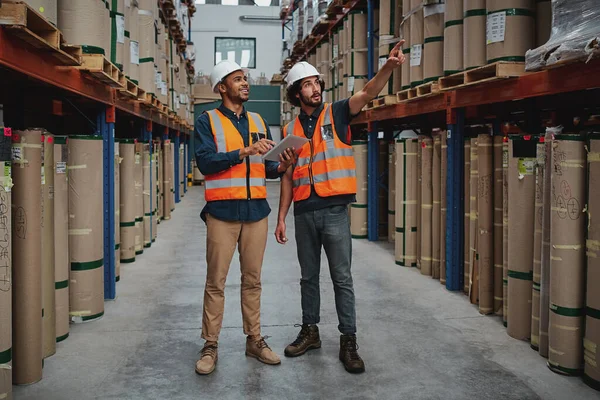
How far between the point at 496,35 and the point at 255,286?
2.78 meters

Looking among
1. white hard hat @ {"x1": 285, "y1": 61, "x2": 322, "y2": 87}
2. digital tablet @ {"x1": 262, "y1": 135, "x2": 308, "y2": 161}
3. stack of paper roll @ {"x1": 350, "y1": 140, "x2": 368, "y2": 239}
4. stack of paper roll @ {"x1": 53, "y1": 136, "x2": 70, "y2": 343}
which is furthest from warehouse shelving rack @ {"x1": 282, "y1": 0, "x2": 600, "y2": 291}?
stack of paper roll @ {"x1": 53, "y1": 136, "x2": 70, "y2": 343}

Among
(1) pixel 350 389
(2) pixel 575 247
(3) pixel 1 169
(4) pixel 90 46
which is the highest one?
(4) pixel 90 46

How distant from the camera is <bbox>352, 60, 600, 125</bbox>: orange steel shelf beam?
11.6 ft

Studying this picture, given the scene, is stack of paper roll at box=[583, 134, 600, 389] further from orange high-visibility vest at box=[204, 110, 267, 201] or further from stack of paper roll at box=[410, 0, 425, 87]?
stack of paper roll at box=[410, 0, 425, 87]

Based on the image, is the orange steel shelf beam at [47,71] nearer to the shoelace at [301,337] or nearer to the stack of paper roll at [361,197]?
the shoelace at [301,337]

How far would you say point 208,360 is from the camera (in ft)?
11.8

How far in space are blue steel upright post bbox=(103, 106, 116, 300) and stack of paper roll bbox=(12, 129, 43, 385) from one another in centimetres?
185

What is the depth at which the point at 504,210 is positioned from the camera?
15.0 feet

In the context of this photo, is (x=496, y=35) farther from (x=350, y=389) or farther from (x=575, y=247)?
(x=350, y=389)

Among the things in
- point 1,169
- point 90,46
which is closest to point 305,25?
point 90,46

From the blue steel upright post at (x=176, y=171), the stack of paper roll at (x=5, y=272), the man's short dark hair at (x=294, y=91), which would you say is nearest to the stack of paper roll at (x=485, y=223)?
the man's short dark hair at (x=294, y=91)

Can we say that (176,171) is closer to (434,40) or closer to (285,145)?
(434,40)

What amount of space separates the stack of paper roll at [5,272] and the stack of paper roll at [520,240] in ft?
10.7

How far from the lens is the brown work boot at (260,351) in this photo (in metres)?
3.70
